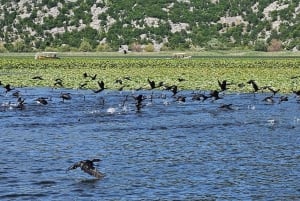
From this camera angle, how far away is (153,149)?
3200 cm

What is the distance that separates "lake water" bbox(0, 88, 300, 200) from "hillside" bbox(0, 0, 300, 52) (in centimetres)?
10854

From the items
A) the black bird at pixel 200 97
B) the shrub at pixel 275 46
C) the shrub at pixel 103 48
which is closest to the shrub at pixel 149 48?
the shrub at pixel 103 48

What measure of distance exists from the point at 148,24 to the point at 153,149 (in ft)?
462

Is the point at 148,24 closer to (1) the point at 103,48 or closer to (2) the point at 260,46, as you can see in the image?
(1) the point at 103,48

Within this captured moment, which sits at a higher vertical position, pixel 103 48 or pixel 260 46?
pixel 260 46

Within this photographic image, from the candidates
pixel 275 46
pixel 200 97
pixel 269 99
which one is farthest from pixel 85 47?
pixel 269 99

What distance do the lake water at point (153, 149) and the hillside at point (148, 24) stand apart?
356 ft

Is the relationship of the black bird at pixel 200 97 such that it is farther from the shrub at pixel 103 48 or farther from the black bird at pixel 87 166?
the shrub at pixel 103 48

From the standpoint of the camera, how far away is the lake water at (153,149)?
953 inches

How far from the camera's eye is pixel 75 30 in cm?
17038

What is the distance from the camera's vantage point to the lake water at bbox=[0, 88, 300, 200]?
24203 mm

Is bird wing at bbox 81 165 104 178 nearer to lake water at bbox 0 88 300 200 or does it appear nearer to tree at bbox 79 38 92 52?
lake water at bbox 0 88 300 200

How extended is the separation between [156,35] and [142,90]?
106 meters

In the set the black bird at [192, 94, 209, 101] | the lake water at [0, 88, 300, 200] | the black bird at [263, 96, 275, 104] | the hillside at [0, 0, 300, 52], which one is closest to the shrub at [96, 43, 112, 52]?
the hillside at [0, 0, 300, 52]
